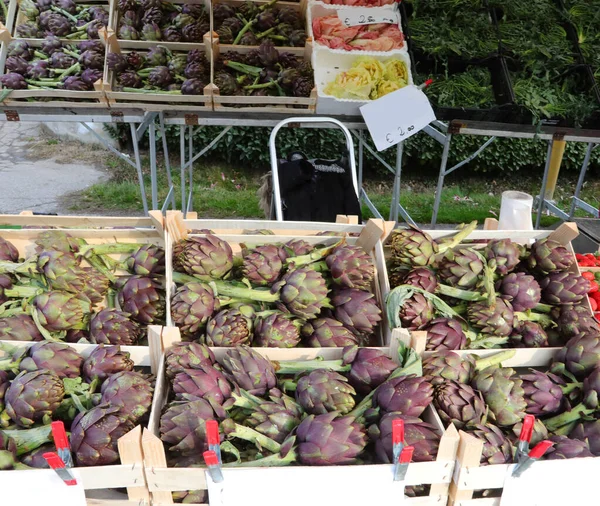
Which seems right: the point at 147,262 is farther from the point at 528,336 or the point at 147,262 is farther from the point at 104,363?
the point at 528,336

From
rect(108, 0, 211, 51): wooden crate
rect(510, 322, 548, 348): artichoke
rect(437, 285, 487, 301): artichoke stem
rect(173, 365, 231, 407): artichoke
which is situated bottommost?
rect(510, 322, 548, 348): artichoke

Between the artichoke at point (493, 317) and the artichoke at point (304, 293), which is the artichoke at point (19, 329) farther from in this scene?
the artichoke at point (493, 317)

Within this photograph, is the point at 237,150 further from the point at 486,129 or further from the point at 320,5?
the point at 486,129

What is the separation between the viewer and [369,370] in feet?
4.88

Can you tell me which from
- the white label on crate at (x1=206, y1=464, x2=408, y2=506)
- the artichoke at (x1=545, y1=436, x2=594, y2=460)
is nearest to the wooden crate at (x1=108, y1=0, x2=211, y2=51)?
the white label on crate at (x1=206, y1=464, x2=408, y2=506)

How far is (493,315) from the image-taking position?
1.75 metres

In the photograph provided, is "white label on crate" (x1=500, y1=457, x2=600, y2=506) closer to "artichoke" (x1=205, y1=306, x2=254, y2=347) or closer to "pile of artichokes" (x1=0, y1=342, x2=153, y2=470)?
"artichoke" (x1=205, y1=306, x2=254, y2=347)

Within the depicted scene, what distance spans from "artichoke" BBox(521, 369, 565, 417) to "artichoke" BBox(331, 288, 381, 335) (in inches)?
18.7

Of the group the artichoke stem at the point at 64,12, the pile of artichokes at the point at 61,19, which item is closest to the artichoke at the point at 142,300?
the pile of artichokes at the point at 61,19

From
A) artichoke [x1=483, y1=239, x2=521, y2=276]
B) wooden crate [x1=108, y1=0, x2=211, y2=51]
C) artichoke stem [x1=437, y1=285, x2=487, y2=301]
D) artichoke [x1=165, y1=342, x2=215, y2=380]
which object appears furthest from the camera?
wooden crate [x1=108, y1=0, x2=211, y2=51]

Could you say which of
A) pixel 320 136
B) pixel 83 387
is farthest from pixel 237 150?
pixel 83 387

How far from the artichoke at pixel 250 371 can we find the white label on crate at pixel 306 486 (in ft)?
0.91

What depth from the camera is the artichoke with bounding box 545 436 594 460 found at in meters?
1.36

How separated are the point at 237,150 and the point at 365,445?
470 cm
